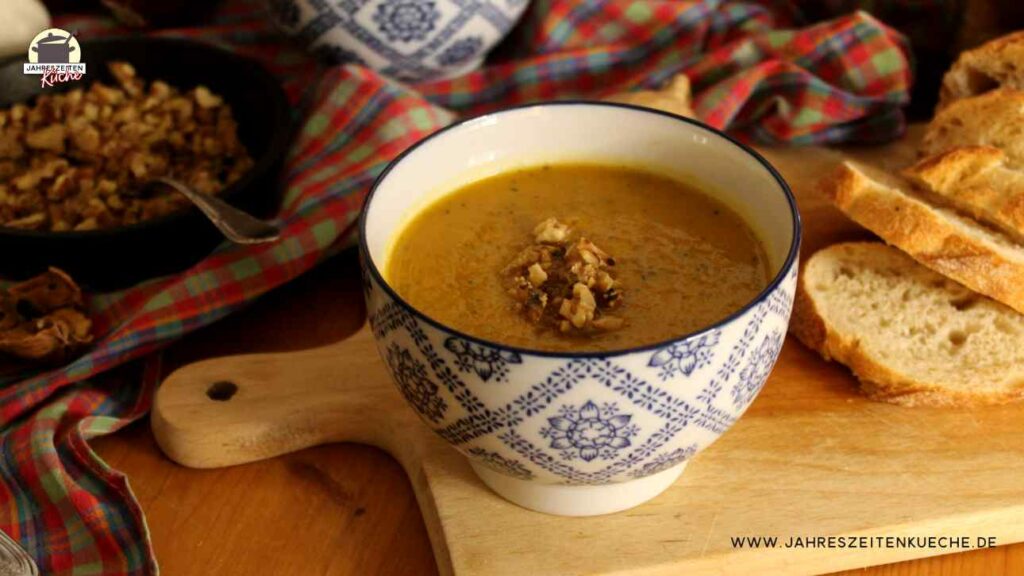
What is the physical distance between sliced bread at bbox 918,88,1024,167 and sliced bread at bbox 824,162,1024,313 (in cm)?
21

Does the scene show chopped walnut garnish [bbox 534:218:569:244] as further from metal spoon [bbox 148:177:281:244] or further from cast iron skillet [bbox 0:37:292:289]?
cast iron skillet [bbox 0:37:292:289]

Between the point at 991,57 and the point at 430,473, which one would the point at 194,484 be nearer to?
the point at 430,473

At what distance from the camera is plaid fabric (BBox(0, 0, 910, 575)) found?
1.64 metres

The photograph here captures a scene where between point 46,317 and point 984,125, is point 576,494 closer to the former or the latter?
point 46,317

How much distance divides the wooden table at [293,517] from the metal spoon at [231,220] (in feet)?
1.21

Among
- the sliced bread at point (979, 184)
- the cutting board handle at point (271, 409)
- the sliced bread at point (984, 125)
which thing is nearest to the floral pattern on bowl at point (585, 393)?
the cutting board handle at point (271, 409)

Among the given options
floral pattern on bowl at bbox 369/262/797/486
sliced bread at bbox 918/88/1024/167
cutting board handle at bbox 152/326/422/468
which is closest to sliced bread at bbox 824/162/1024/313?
sliced bread at bbox 918/88/1024/167

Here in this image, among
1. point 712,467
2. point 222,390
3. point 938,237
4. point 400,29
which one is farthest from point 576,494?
point 400,29

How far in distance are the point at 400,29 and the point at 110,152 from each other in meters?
0.67

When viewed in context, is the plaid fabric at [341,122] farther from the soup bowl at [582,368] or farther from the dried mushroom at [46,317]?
the soup bowl at [582,368]

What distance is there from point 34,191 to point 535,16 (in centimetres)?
122

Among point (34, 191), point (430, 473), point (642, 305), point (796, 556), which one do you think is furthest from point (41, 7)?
point (796, 556)

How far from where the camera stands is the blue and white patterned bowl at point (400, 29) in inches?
90.1

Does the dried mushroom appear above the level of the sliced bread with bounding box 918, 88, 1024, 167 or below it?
below
